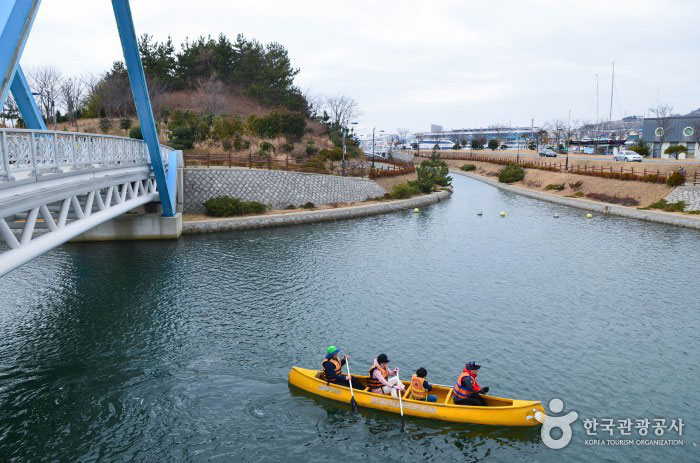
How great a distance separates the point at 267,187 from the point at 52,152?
89.7 feet

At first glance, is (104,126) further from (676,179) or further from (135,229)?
(676,179)

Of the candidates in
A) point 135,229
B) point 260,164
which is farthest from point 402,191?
point 135,229

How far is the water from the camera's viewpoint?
12.0 metres

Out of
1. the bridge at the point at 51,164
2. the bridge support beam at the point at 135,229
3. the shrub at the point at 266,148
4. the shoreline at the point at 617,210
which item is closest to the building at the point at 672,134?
the shoreline at the point at 617,210

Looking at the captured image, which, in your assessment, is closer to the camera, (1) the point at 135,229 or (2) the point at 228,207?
(1) the point at 135,229

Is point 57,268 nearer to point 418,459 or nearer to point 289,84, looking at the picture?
point 418,459

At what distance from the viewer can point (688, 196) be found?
42.2m

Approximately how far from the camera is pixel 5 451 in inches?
440

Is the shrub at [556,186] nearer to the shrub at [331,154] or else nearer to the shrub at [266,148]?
the shrub at [331,154]

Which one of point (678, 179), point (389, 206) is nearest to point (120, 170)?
point (389, 206)

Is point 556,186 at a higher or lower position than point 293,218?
higher

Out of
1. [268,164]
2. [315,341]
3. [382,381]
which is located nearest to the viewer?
[382,381]

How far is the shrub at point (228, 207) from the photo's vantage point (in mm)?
37656

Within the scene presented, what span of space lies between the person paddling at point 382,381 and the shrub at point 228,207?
26.4 meters
